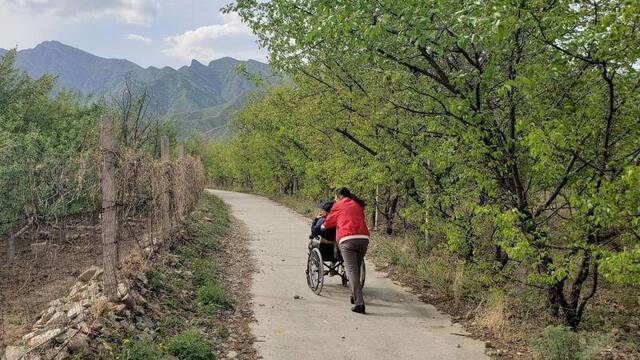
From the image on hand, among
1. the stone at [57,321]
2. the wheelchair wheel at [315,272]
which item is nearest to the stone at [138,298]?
the stone at [57,321]

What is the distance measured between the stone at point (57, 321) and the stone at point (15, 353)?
64 cm

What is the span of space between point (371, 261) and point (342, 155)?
3384 mm

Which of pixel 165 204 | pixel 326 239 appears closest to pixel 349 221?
pixel 326 239

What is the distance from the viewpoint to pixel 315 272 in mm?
8836

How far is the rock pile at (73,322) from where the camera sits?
15.8 ft

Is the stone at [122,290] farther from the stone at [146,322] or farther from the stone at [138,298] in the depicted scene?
the stone at [146,322]

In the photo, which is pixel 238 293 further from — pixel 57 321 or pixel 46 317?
pixel 57 321

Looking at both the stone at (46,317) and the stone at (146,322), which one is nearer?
the stone at (146,322)

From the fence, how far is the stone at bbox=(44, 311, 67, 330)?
55 cm

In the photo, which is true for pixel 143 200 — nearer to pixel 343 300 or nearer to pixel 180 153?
pixel 343 300

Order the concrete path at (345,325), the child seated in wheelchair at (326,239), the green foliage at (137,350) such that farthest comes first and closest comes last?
1. the child seated in wheelchair at (326,239)
2. the concrete path at (345,325)
3. the green foliage at (137,350)

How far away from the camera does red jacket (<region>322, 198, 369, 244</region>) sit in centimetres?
773

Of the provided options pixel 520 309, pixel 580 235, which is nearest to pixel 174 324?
pixel 520 309

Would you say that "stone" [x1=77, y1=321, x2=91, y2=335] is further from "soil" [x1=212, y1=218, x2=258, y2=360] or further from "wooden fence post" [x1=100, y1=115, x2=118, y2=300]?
"soil" [x1=212, y1=218, x2=258, y2=360]
